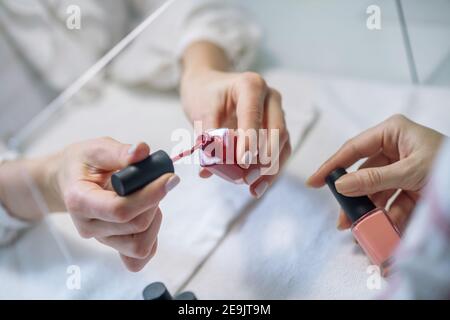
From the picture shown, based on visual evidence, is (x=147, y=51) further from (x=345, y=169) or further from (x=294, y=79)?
(x=345, y=169)

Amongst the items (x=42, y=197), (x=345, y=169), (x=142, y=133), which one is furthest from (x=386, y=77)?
(x=42, y=197)

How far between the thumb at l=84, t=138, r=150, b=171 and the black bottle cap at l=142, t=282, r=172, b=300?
5.0 inches

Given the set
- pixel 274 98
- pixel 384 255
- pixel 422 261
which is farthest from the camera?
pixel 274 98

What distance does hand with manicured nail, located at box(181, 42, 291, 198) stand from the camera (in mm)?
463

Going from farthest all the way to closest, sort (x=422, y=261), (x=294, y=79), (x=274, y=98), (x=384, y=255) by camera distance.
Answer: (x=294, y=79)
(x=274, y=98)
(x=384, y=255)
(x=422, y=261)

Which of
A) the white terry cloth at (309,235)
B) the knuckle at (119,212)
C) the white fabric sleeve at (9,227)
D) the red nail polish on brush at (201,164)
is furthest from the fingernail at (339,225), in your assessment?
the white fabric sleeve at (9,227)

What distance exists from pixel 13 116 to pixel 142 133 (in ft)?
0.90

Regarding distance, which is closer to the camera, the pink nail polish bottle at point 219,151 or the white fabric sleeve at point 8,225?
the pink nail polish bottle at point 219,151

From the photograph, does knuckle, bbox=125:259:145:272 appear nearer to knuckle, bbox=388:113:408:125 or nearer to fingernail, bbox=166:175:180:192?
fingernail, bbox=166:175:180:192

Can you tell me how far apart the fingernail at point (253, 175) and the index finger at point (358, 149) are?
0.22ft

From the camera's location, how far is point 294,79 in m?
0.64

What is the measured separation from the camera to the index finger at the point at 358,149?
45cm

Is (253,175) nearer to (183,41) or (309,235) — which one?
(309,235)

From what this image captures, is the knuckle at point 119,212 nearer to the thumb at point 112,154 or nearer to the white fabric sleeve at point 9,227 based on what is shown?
the thumb at point 112,154
